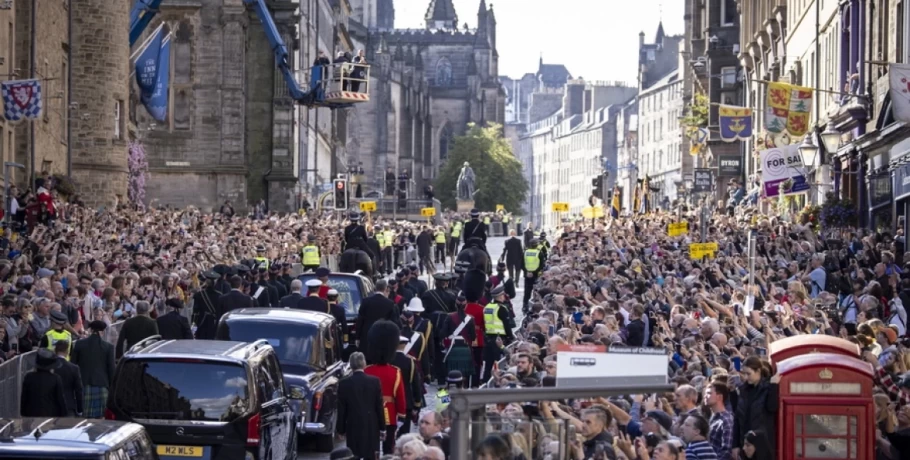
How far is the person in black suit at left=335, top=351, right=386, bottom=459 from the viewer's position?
54.4 ft

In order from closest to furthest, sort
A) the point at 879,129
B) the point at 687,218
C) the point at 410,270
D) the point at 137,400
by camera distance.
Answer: the point at 137,400, the point at 410,270, the point at 879,129, the point at 687,218

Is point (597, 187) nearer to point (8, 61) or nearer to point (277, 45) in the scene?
point (277, 45)

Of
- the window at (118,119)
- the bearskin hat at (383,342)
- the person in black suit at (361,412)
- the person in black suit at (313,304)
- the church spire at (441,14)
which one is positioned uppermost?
the church spire at (441,14)

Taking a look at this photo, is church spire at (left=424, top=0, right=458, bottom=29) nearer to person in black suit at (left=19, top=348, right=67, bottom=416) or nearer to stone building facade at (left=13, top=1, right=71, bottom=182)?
stone building facade at (left=13, top=1, right=71, bottom=182)

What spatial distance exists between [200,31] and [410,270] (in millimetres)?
34027

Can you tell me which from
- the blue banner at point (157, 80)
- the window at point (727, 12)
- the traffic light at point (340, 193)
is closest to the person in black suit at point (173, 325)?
the blue banner at point (157, 80)

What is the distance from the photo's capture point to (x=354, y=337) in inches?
997

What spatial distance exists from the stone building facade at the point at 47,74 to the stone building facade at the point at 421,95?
92.1m

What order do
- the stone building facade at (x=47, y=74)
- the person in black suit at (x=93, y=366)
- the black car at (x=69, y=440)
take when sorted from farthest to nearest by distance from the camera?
the stone building facade at (x=47, y=74) → the person in black suit at (x=93, y=366) → the black car at (x=69, y=440)

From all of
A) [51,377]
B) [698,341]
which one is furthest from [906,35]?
[51,377]

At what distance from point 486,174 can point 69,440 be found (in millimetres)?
135903

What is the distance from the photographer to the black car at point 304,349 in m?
19.1

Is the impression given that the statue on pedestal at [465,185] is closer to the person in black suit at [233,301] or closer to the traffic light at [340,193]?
→ the traffic light at [340,193]

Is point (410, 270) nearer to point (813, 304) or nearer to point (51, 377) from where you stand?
point (813, 304)
